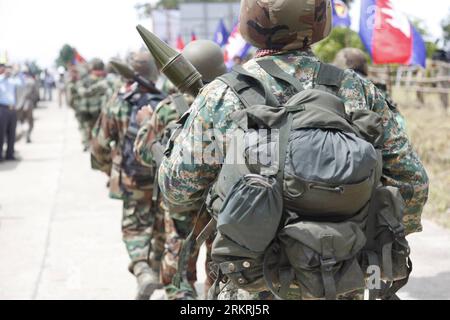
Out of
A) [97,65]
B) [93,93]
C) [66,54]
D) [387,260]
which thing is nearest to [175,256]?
[387,260]

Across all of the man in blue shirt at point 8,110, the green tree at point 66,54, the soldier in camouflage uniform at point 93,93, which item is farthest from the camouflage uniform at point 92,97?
the green tree at point 66,54

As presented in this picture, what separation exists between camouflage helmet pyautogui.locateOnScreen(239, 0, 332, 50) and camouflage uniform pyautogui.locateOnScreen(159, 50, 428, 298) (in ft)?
0.15

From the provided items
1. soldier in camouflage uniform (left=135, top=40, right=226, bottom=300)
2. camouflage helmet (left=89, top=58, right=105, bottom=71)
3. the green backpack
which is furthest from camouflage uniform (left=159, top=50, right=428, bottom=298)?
camouflage helmet (left=89, top=58, right=105, bottom=71)

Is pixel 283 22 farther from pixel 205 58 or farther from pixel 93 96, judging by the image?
pixel 93 96

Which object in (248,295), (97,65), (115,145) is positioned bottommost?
(97,65)

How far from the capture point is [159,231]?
506 centimetres

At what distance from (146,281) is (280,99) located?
2598 millimetres

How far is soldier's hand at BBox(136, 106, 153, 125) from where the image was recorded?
4.60 metres

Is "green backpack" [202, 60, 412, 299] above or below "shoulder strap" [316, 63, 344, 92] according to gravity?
below

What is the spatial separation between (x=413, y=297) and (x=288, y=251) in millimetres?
2941

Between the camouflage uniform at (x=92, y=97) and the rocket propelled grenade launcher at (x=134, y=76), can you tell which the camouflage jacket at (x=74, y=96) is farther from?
the rocket propelled grenade launcher at (x=134, y=76)

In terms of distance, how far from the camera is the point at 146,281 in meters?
4.70

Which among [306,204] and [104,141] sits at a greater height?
[306,204]

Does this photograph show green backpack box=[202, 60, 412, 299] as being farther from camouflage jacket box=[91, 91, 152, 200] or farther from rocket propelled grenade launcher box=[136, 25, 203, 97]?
camouflage jacket box=[91, 91, 152, 200]
